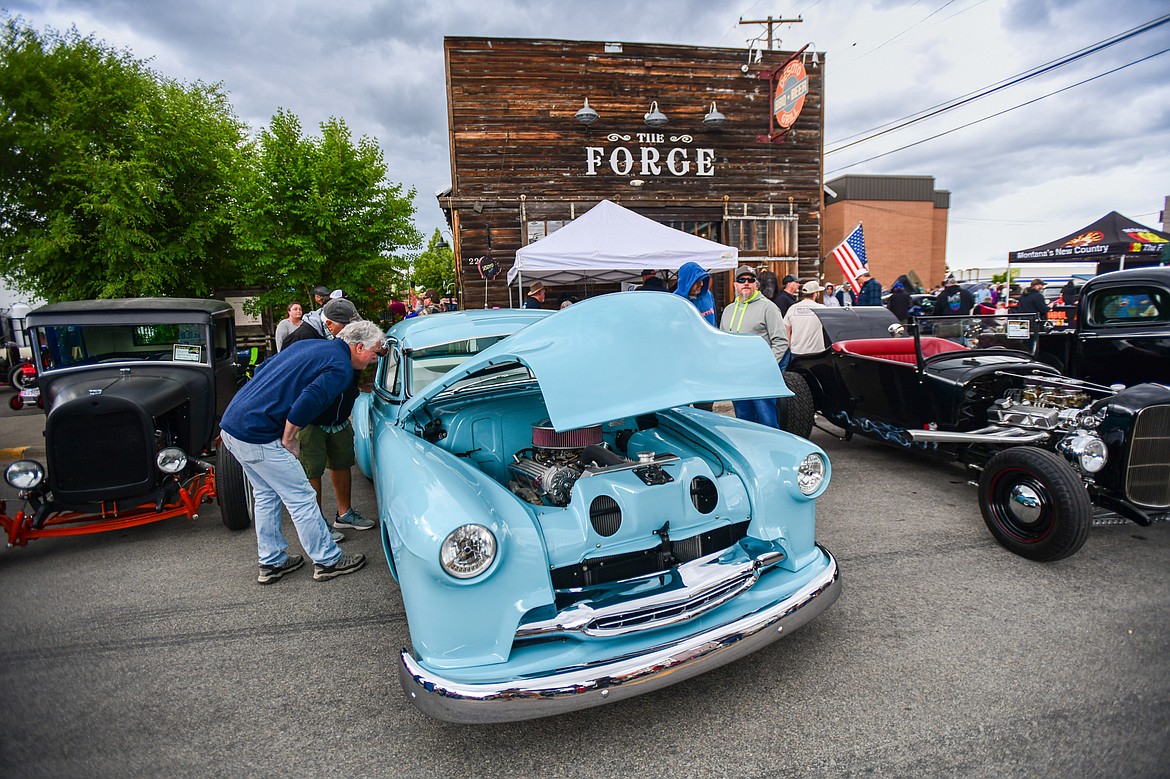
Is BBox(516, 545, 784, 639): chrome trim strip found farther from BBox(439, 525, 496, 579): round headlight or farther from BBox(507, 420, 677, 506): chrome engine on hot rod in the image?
BBox(507, 420, 677, 506): chrome engine on hot rod

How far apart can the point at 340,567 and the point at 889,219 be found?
3683 centimetres

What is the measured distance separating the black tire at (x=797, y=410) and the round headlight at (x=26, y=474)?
576 cm

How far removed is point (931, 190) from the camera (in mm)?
34188

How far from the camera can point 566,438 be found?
2.90 m

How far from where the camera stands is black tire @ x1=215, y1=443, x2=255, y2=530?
4250 mm

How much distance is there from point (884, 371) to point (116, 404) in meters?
6.02

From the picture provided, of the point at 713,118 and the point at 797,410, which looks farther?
the point at 713,118

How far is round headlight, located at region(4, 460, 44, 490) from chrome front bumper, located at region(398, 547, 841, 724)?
11.5 ft

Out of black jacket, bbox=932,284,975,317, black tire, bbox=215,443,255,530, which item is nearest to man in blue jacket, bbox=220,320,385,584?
black tire, bbox=215,443,255,530

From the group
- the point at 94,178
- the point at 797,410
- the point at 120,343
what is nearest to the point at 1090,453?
the point at 797,410

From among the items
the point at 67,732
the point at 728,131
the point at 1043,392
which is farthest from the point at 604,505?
the point at 728,131

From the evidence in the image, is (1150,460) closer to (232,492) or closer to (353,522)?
(353,522)

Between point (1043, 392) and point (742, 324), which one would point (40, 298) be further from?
point (1043, 392)

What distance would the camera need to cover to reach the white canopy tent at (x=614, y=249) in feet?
26.6
